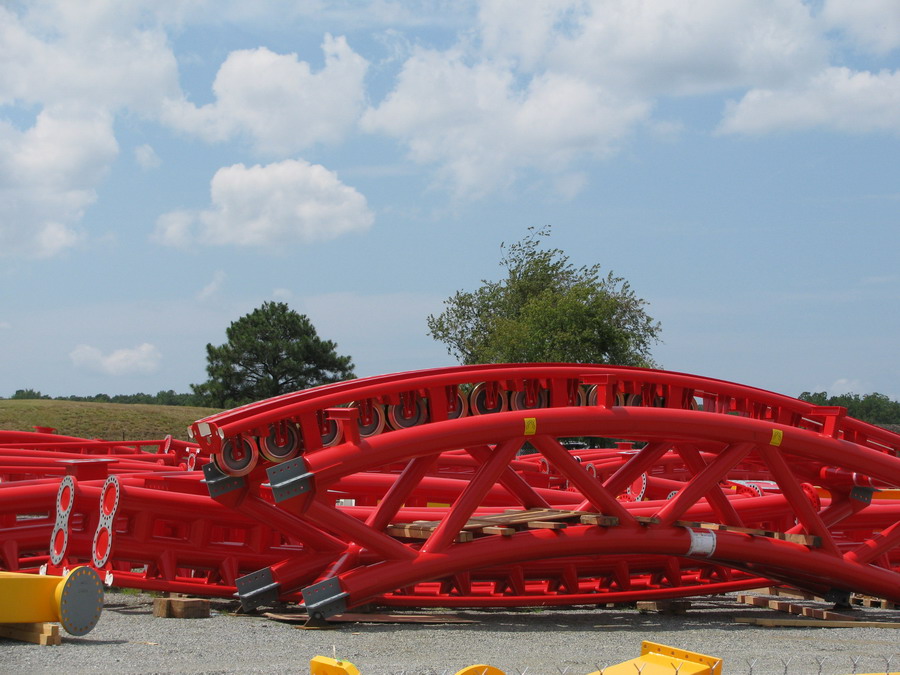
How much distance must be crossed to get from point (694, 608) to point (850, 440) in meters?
2.84

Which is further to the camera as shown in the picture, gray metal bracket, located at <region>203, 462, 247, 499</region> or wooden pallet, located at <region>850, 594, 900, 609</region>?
wooden pallet, located at <region>850, 594, 900, 609</region>

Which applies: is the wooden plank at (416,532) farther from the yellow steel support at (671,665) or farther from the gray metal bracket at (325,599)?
the yellow steel support at (671,665)

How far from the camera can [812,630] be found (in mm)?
11773

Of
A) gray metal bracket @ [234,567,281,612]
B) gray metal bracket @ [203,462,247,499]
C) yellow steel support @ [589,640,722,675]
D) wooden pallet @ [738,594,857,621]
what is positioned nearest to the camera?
yellow steel support @ [589,640,722,675]

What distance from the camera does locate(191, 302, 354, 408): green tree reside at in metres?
67.9

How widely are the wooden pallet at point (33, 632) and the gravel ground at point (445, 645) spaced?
8 centimetres

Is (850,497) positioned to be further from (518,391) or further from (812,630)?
(518,391)

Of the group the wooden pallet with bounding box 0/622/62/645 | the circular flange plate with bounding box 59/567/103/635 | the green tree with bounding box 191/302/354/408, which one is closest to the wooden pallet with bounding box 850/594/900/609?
the circular flange plate with bounding box 59/567/103/635

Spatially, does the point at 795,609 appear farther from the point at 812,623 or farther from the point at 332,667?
the point at 332,667

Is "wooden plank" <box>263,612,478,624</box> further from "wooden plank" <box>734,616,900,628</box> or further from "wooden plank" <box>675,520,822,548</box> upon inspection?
"wooden plank" <box>734,616,900,628</box>

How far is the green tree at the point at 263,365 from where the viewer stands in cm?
6794

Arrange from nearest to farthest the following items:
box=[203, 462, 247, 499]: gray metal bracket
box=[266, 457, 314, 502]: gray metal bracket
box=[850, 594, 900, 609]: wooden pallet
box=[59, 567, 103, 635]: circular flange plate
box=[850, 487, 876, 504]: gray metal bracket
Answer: box=[59, 567, 103, 635]: circular flange plate < box=[266, 457, 314, 502]: gray metal bracket < box=[203, 462, 247, 499]: gray metal bracket < box=[850, 487, 876, 504]: gray metal bracket < box=[850, 594, 900, 609]: wooden pallet

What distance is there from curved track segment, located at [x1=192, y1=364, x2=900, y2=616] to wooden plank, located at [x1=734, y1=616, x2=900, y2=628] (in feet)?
2.09

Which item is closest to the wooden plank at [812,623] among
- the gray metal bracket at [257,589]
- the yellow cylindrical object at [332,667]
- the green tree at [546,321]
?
the gray metal bracket at [257,589]
